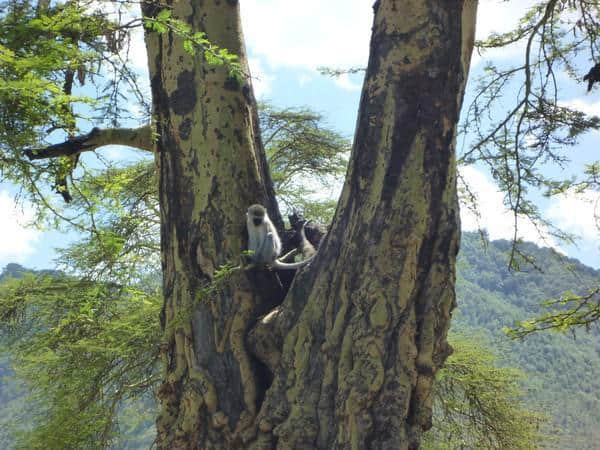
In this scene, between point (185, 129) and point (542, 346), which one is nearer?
point (185, 129)

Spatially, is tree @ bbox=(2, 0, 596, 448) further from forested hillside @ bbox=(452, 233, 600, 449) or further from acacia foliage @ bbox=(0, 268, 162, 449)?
forested hillside @ bbox=(452, 233, 600, 449)

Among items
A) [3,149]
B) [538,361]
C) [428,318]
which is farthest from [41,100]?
[538,361]

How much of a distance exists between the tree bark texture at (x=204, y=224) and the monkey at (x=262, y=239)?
6cm

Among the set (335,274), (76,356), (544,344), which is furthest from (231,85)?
(544,344)

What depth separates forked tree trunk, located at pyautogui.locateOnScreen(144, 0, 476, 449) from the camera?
128 inches

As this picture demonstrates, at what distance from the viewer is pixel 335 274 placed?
343 centimetres

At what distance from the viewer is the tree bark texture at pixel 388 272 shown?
10.6ft

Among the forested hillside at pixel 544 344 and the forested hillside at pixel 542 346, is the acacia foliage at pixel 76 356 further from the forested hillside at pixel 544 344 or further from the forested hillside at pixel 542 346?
the forested hillside at pixel 544 344

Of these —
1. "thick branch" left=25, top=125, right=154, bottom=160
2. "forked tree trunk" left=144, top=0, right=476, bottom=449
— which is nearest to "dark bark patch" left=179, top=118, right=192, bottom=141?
"forked tree trunk" left=144, top=0, right=476, bottom=449

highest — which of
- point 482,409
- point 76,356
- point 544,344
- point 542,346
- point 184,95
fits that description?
point 184,95

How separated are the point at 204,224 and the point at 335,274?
0.89m

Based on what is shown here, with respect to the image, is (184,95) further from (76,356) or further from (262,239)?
(76,356)

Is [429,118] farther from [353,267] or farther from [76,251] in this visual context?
[76,251]

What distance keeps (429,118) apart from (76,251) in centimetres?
848
